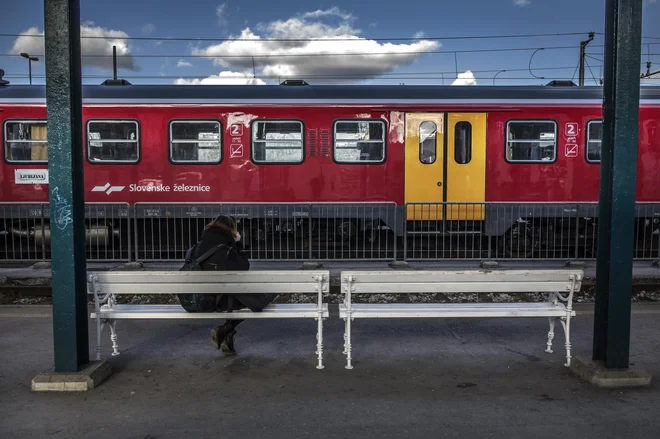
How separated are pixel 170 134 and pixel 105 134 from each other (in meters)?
1.32

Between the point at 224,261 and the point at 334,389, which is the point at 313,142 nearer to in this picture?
the point at 224,261

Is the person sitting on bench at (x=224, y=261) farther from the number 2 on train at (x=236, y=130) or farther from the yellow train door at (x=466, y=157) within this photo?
the yellow train door at (x=466, y=157)

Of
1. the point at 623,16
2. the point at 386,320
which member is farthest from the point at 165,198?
the point at 623,16

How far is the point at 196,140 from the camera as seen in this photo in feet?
38.8

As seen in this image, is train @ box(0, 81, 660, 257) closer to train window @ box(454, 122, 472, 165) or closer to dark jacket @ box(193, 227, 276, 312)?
train window @ box(454, 122, 472, 165)

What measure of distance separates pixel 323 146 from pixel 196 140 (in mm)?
2556

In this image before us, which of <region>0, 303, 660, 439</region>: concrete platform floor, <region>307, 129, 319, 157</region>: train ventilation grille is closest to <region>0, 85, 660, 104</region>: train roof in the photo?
<region>307, 129, 319, 157</region>: train ventilation grille

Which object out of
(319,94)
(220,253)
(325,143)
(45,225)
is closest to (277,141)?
(325,143)

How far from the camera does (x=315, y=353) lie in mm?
5902

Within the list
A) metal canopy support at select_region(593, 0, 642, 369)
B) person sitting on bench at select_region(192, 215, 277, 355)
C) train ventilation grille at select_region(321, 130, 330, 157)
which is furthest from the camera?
train ventilation grille at select_region(321, 130, 330, 157)

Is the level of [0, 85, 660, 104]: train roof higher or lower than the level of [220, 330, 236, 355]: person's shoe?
higher

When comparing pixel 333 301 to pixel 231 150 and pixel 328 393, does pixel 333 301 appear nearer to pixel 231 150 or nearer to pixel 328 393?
pixel 328 393

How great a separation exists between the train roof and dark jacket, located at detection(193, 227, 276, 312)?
20.7 ft

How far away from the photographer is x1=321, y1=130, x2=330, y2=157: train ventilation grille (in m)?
11.8
